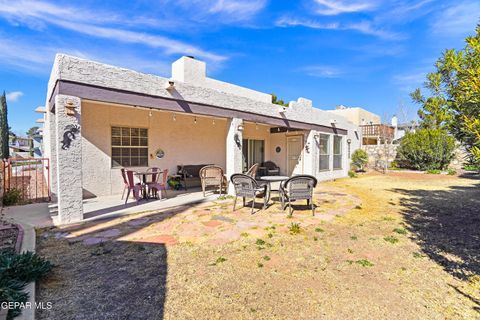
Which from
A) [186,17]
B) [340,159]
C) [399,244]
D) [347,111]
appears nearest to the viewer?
[399,244]

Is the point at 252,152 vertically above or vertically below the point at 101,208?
above

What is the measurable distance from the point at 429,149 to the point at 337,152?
7.30 m

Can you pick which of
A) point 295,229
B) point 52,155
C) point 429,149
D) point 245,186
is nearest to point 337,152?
point 429,149

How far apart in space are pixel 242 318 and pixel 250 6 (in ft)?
32.8

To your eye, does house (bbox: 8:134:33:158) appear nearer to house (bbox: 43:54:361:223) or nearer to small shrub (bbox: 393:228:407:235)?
house (bbox: 43:54:361:223)

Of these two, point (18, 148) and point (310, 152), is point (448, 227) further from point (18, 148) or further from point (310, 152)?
point (18, 148)

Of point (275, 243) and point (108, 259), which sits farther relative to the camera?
point (275, 243)

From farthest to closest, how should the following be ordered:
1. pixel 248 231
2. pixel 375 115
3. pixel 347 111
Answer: pixel 375 115, pixel 347 111, pixel 248 231

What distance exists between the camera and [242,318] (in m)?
2.36

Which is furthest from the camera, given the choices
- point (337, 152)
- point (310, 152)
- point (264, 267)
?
point (337, 152)

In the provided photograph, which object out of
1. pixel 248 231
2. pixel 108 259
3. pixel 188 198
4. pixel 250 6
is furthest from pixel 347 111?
pixel 108 259

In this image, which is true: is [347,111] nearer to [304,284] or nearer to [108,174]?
[108,174]

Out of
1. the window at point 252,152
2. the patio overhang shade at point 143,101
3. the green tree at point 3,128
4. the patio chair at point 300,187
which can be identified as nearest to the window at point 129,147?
the patio overhang shade at point 143,101

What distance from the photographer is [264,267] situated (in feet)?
11.2
